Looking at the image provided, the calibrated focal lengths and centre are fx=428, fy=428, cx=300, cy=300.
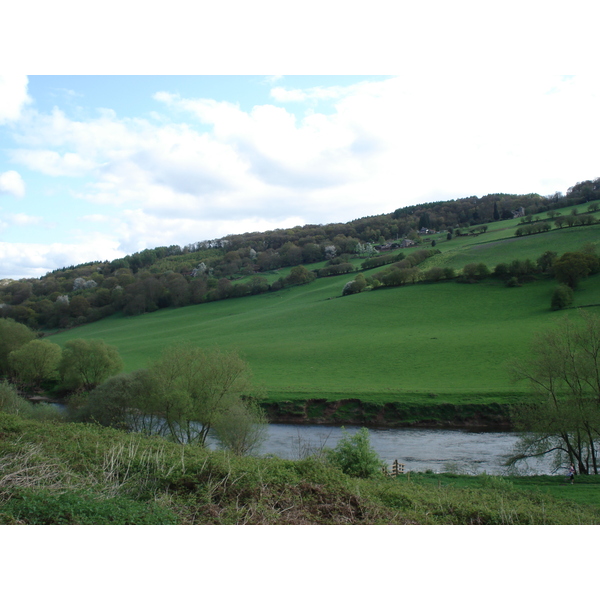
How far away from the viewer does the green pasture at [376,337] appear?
1677 inches

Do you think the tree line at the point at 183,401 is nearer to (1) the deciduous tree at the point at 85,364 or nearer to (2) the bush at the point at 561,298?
(1) the deciduous tree at the point at 85,364

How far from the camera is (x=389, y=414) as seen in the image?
37.7 m

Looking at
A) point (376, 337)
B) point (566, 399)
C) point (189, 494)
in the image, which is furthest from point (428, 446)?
point (376, 337)

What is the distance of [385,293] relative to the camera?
255ft

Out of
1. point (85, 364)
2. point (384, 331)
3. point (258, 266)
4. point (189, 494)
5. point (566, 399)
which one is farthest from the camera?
point (258, 266)

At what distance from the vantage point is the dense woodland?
9950 cm

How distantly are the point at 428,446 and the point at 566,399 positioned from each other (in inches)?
391

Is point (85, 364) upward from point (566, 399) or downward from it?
upward

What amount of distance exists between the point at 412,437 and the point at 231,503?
27979mm

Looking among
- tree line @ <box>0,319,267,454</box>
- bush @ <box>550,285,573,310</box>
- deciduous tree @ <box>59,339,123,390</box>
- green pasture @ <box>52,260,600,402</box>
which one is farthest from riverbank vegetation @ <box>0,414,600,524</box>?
bush @ <box>550,285,573,310</box>

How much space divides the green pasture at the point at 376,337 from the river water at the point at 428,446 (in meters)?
4.38

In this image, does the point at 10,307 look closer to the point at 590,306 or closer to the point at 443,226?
the point at 590,306

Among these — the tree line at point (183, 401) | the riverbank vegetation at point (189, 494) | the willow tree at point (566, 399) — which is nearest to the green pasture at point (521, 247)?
the willow tree at point (566, 399)

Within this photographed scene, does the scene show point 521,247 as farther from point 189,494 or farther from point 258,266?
point 189,494
